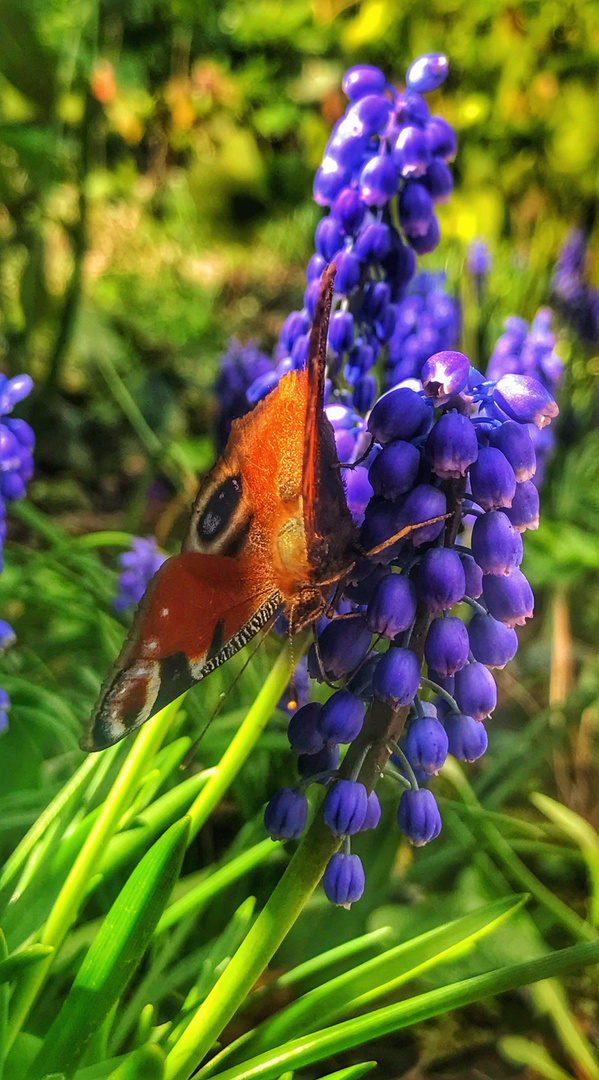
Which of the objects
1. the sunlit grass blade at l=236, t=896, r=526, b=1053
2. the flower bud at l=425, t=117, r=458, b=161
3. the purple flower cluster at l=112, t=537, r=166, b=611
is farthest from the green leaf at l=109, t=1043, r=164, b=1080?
the flower bud at l=425, t=117, r=458, b=161

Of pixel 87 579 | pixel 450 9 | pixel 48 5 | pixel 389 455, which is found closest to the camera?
pixel 389 455

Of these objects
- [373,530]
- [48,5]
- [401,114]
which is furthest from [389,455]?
[48,5]

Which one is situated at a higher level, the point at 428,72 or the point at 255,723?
the point at 428,72

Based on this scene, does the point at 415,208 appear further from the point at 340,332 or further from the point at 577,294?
the point at 577,294

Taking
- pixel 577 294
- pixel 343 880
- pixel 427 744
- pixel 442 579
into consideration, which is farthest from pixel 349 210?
pixel 577 294

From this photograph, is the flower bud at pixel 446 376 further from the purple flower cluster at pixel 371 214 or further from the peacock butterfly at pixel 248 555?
the purple flower cluster at pixel 371 214

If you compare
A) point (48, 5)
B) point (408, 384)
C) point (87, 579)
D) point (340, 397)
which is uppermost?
point (48, 5)

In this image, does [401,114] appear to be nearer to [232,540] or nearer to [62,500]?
[232,540]
